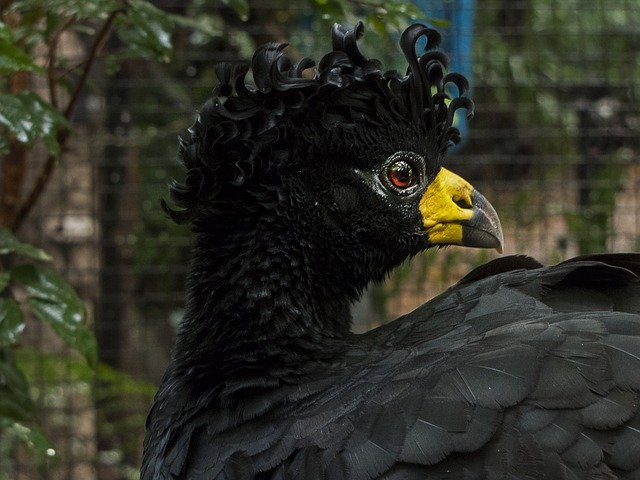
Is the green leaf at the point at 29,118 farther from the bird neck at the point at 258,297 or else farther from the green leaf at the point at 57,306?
the bird neck at the point at 258,297

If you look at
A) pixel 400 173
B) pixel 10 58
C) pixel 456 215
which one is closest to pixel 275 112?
pixel 400 173

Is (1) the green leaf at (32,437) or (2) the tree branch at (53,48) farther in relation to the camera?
(2) the tree branch at (53,48)

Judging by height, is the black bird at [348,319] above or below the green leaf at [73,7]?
below

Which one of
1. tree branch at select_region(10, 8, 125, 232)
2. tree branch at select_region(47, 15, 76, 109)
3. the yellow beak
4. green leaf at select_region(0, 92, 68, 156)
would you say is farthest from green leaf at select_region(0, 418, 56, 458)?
the yellow beak

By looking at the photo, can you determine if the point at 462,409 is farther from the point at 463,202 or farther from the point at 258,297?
the point at 463,202

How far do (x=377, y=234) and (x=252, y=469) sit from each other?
668mm

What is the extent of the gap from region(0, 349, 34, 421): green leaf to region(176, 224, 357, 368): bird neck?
0.81 meters

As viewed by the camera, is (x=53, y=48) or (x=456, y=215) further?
(x=53, y=48)

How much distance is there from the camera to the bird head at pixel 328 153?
2.35m

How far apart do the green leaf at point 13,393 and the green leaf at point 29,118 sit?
0.67m

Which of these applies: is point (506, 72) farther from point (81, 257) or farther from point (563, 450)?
point (563, 450)

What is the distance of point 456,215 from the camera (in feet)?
8.45

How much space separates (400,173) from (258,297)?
462mm

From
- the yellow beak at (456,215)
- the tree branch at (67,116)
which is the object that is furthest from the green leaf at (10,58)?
the yellow beak at (456,215)
